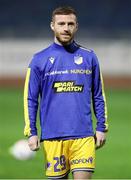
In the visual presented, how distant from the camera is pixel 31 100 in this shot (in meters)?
6.52

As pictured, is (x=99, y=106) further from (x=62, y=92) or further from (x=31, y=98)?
(x=31, y=98)

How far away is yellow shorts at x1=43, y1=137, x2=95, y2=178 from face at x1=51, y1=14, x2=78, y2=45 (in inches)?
34.6

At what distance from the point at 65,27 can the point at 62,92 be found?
56cm

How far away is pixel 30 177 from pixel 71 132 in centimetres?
352

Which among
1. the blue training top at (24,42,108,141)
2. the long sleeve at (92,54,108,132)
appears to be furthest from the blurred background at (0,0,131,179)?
the blue training top at (24,42,108,141)

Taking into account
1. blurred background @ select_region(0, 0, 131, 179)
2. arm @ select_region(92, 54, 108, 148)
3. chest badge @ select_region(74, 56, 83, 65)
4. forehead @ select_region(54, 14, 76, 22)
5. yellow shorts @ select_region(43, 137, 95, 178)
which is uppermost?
blurred background @ select_region(0, 0, 131, 179)

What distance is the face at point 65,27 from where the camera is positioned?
6414 mm

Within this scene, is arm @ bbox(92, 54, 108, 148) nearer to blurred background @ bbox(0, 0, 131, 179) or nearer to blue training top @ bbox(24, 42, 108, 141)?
blue training top @ bbox(24, 42, 108, 141)

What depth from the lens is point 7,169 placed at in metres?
10.7

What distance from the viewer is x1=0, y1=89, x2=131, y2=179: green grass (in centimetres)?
1039

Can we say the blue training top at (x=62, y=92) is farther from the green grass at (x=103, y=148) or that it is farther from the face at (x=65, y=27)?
the green grass at (x=103, y=148)

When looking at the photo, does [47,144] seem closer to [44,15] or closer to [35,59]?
[35,59]

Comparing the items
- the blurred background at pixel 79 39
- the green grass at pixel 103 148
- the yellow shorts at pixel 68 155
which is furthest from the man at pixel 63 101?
the blurred background at pixel 79 39

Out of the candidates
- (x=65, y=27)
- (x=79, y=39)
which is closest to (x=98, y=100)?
(x=65, y=27)
